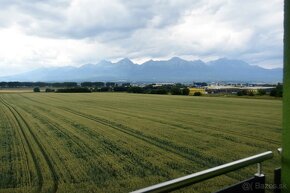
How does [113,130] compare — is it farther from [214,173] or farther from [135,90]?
[135,90]

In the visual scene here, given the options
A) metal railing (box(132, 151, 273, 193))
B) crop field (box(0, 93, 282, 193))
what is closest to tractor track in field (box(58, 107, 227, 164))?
crop field (box(0, 93, 282, 193))

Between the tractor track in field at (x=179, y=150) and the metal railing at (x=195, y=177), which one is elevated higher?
the metal railing at (x=195, y=177)

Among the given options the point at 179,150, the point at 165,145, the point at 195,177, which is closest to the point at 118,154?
the point at 179,150

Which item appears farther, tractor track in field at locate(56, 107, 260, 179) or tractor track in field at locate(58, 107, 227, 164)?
tractor track in field at locate(58, 107, 227, 164)

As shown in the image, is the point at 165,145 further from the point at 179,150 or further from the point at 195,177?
the point at 195,177

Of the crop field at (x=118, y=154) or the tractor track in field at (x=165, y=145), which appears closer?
the crop field at (x=118, y=154)

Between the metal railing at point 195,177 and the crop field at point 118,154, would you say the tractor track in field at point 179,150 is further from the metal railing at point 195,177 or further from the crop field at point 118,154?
the metal railing at point 195,177

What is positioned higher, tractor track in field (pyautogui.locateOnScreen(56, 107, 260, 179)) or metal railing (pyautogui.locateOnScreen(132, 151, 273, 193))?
metal railing (pyautogui.locateOnScreen(132, 151, 273, 193))

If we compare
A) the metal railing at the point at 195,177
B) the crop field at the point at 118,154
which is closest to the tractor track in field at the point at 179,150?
the crop field at the point at 118,154

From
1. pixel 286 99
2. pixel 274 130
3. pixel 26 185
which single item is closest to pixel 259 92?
pixel 274 130

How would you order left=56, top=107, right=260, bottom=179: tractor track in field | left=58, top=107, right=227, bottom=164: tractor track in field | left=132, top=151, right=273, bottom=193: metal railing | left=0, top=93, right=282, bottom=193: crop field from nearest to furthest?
left=132, top=151, right=273, bottom=193: metal railing < left=0, top=93, right=282, bottom=193: crop field < left=56, top=107, right=260, bottom=179: tractor track in field < left=58, top=107, right=227, bottom=164: tractor track in field

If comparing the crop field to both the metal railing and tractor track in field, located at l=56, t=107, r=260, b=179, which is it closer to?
tractor track in field, located at l=56, t=107, r=260, b=179

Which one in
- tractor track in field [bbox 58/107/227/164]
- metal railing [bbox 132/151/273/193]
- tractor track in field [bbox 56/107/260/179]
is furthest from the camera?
tractor track in field [bbox 58/107/227/164]

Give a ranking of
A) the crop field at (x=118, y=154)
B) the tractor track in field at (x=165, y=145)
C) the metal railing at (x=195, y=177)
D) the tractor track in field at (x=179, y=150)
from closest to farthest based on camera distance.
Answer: the metal railing at (x=195, y=177)
the crop field at (x=118, y=154)
the tractor track in field at (x=179, y=150)
the tractor track in field at (x=165, y=145)
